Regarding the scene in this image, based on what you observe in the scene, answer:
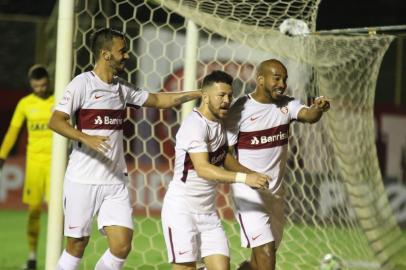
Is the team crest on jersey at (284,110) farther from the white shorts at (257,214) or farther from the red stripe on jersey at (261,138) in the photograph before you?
the white shorts at (257,214)

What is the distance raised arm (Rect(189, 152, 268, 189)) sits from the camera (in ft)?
17.9

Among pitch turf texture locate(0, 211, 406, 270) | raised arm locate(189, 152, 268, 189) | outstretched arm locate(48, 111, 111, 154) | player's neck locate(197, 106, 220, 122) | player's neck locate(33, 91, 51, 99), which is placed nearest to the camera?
raised arm locate(189, 152, 268, 189)

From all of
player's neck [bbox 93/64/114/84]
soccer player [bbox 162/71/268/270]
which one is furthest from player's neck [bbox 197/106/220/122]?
player's neck [bbox 93/64/114/84]

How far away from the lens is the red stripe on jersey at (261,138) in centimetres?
635

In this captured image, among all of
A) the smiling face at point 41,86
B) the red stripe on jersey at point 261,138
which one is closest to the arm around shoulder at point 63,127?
the red stripe on jersey at point 261,138

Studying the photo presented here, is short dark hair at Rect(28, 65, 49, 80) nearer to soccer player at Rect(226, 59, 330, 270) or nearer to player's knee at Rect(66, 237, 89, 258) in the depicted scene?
soccer player at Rect(226, 59, 330, 270)

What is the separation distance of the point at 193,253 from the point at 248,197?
29.2 inches

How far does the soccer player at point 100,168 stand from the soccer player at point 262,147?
755 millimetres

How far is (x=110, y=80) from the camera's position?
20.0 ft

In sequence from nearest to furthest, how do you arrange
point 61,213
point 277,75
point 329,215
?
point 277,75 < point 61,213 < point 329,215

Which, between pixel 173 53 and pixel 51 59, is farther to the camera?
pixel 51 59

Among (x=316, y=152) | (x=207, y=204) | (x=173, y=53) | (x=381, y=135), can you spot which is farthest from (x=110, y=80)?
(x=381, y=135)

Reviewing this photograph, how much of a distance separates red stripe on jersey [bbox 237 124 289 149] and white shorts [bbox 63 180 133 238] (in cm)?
89

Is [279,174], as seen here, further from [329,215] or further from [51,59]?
[51,59]
